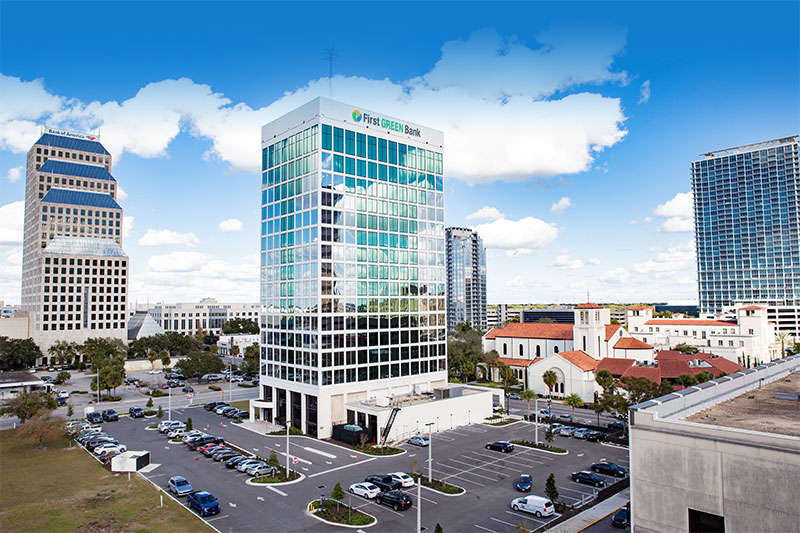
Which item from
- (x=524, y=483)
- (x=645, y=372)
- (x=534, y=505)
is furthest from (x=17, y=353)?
(x=645, y=372)

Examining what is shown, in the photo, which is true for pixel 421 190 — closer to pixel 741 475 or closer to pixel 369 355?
pixel 369 355

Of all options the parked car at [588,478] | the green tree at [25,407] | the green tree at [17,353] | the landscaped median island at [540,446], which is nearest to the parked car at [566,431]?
the landscaped median island at [540,446]

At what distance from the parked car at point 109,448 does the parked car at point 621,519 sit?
5173 centimetres

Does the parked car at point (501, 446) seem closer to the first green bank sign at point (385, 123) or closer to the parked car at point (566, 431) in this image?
the parked car at point (566, 431)

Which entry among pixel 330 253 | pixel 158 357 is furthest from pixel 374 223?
pixel 158 357

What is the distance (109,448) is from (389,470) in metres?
33.3

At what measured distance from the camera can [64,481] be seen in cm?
5016

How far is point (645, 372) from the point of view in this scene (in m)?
90.0

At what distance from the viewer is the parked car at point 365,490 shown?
45.1 metres

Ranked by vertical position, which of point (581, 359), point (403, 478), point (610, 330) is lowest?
point (403, 478)

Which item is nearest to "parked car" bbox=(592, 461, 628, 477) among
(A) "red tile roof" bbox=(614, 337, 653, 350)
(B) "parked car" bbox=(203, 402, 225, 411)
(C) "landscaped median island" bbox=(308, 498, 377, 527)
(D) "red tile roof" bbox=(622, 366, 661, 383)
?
(C) "landscaped median island" bbox=(308, 498, 377, 527)

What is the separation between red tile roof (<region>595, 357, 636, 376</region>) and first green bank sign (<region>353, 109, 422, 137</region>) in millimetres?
53698

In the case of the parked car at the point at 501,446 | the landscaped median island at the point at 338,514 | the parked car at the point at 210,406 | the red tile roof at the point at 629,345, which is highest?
the red tile roof at the point at 629,345

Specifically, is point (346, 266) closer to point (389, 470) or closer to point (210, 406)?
point (389, 470)
